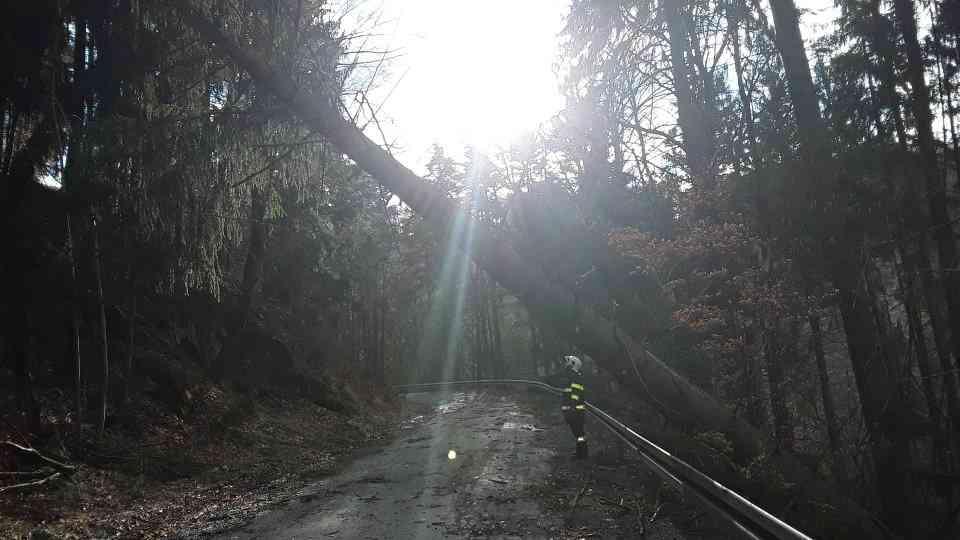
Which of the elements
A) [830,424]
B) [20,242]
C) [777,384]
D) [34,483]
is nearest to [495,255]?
[34,483]

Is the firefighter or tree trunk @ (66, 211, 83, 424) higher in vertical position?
tree trunk @ (66, 211, 83, 424)

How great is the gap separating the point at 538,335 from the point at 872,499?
4074cm

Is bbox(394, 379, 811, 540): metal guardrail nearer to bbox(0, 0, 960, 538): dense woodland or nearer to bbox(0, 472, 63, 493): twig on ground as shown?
bbox(0, 0, 960, 538): dense woodland

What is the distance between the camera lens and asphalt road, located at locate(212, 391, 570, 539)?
6629 millimetres

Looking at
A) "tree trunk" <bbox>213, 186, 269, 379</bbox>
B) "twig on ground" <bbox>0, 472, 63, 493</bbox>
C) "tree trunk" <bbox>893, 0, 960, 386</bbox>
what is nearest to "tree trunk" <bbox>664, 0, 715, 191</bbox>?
"tree trunk" <bbox>893, 0, 960, 386</bbox>

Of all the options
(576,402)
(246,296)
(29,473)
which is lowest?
(576,402)

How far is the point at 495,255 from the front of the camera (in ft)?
24.3

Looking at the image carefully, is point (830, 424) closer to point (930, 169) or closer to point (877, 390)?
point (877, 390)

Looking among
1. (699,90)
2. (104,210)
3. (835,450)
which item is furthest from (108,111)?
(835,450)

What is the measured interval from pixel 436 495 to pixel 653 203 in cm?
1148

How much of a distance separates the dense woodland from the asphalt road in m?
2.25

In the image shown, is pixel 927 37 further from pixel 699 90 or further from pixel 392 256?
pixel 392 256

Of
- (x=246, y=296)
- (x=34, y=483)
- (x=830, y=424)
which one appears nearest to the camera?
(x=34, y=483)

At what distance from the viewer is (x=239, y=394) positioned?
16719mm
